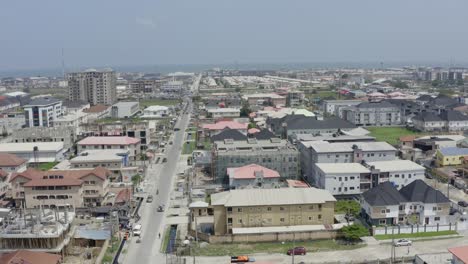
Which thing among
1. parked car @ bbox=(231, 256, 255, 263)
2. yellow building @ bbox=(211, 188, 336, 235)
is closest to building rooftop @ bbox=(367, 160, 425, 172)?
yellow building @ bbox=(211, 188, 336, 235)

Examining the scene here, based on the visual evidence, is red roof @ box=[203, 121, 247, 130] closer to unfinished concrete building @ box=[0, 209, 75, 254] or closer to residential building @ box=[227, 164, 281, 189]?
residential building @ box=[227, 164, 281, 189]

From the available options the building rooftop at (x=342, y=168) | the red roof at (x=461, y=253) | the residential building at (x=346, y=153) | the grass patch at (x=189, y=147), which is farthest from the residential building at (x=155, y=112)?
the red roof at (x=461, y=253)

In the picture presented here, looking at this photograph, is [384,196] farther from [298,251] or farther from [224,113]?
[224,113]

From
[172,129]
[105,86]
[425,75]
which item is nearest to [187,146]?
[172,129]

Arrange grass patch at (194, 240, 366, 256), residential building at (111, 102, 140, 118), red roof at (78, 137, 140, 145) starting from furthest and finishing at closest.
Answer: residential building at (111, 102, 140, 118) < red roof at (78, 137, 140, 145) < grass patch at (194, 240, 366, 256)

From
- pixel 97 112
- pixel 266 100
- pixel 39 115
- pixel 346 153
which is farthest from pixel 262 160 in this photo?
pixel 266 100

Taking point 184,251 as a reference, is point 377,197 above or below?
above

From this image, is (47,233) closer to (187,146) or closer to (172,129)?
(187,146)

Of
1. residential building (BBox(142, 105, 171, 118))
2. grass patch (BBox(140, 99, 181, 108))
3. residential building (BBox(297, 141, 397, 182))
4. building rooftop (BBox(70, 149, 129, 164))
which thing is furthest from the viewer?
grass patch (BBox(140, 99, 181, 108))
